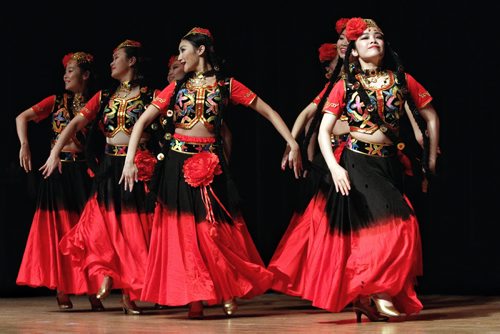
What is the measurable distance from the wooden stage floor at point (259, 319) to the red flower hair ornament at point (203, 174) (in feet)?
1.77

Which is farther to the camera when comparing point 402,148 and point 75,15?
point 75,15

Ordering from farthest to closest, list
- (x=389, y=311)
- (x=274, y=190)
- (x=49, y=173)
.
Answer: (x=274, y=190) → (x=49, y=173) → (x=389, y=311)

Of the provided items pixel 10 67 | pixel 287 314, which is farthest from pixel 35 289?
pixel 287 314

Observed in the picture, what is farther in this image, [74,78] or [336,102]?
[74,78]

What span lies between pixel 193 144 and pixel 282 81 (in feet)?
6.35

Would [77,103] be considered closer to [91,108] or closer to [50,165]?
[91,108]

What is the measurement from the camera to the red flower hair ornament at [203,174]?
663cm

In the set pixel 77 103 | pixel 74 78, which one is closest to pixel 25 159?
pixel 77 103

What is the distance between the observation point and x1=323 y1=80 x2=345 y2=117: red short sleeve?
625 centimetres

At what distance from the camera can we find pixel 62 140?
290 inches

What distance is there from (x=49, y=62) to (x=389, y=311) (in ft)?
12.5

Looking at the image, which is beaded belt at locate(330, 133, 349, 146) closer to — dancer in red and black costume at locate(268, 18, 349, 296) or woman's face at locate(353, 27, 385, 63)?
dancer in red and black costume at locate(268, 18, 349, 296)

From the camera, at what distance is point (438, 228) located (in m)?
8.15

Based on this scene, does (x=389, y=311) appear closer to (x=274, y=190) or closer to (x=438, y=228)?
(x=438, y=228)
